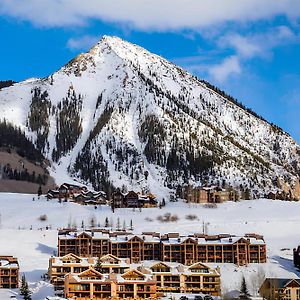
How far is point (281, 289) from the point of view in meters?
76.6

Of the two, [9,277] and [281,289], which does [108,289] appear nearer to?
[9,277]

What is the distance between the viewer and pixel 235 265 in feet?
322

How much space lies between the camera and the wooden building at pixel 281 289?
2896 inches

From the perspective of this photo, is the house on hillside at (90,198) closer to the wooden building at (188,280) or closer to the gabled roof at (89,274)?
the wooden building at (188,280)

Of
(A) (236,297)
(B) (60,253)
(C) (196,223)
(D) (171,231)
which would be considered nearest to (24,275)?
(B) (60,253)

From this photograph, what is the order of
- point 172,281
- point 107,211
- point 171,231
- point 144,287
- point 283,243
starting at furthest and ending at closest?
point 107,211, point 171,231, point 283,243, point 172,281, point 144,287

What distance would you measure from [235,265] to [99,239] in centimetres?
2004

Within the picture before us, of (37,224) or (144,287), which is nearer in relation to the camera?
(144,287)

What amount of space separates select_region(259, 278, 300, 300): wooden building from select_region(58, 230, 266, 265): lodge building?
19.4 meters

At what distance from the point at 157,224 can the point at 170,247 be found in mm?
29416

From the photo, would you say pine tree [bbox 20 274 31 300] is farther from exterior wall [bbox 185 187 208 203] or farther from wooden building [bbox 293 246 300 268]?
exterior wall [bbox 185 187 208 203]

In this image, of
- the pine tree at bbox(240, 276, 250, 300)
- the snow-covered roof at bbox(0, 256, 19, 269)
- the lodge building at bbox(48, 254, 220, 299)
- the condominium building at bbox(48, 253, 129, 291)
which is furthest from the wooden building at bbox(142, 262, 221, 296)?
the snow-covered roof at bbox(0, 256, 19, 269)

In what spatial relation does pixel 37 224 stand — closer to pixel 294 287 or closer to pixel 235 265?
pixel 235 265

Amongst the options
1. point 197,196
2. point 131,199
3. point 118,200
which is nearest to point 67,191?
point 118,200
